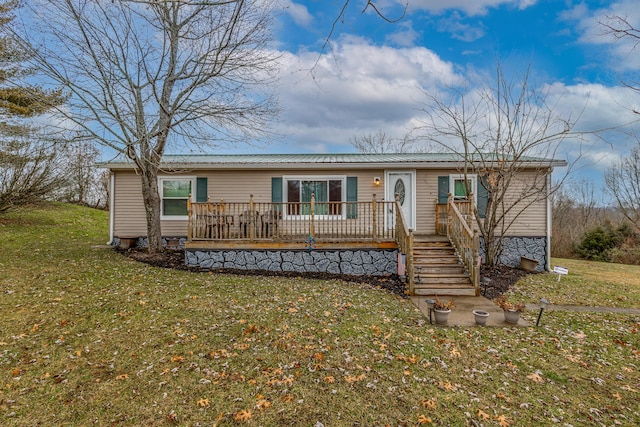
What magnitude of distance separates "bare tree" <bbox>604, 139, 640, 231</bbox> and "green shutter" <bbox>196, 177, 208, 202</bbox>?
69.9 ft

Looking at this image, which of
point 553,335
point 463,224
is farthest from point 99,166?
point 553,335

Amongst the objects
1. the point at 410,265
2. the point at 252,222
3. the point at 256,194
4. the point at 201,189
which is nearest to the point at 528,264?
the point at 410,265

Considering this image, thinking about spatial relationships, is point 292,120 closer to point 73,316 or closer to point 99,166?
point 99,166

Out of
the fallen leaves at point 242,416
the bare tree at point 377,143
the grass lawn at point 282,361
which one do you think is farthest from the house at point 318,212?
the bare tree at point 377,143

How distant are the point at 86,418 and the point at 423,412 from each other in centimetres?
335

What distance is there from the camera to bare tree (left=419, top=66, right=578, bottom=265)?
9.66m

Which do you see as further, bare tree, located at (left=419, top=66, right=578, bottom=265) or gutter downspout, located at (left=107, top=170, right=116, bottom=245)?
gutter downspout, located at (left=107, top=170, right=116, bottom=245)

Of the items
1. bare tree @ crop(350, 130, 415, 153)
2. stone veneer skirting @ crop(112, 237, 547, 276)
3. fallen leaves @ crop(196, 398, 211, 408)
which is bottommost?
fallen leaves @ crop(196, 398, 211, 408)

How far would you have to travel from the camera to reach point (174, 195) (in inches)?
431

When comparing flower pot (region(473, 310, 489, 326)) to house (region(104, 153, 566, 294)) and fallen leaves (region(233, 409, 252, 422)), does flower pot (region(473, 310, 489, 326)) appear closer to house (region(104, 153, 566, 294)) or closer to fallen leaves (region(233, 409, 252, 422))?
house (region(104, 153, 566, 294))

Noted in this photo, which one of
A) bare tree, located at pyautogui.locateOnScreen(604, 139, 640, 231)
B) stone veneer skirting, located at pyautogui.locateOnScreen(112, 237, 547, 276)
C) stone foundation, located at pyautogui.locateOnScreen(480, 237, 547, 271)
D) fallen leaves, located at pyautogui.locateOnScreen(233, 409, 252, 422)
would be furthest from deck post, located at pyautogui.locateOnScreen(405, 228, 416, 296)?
bare tree, located at pyautogui.locateOnScreen(604, 139, 640, 231)

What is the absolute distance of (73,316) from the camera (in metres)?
5.17

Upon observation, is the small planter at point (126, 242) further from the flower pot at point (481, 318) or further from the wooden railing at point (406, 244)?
the flower pot at point (481, 318)

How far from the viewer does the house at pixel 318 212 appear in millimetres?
8883
